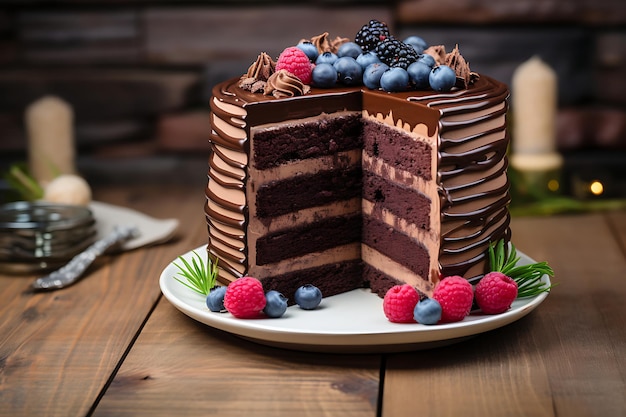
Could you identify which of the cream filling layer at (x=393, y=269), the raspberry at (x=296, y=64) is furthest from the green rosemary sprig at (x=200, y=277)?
the raspberry at (x=296, y=64)

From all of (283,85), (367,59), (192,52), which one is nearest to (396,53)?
(367,59)

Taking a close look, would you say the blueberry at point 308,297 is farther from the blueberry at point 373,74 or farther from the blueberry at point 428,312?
the blueberry at point 373,74

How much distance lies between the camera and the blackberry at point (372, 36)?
2.71m

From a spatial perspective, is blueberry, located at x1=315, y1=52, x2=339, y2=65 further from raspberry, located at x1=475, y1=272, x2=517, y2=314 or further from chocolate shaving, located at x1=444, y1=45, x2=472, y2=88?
raspberry, located at x1=475, y1=272, x2=517, y2=314

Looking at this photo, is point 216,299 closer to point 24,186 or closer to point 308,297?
point 308,297

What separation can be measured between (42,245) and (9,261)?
124 mm

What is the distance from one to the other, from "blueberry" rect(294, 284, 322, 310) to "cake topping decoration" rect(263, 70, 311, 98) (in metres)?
0.50

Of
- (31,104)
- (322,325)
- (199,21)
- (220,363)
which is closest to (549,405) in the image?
(322,325)

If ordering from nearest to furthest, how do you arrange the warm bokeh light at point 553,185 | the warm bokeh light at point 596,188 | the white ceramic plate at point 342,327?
1. the white ceramic plate at point 342,327
2. the warm bokeh light at point 553,185
3. the warm bokeh light at point 596,188

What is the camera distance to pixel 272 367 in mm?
2213

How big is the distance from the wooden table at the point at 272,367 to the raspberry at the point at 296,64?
2.37ft

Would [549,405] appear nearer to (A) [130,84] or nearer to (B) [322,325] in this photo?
(B) [322,325]

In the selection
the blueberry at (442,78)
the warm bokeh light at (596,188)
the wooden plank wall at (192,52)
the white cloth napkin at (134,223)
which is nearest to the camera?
the blueberry at (442,78)

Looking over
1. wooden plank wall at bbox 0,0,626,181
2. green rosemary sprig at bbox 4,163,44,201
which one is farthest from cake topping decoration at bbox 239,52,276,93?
wooden plank wall at bbox 0,0,626,181
